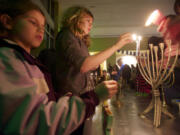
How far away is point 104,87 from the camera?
38 centimetres

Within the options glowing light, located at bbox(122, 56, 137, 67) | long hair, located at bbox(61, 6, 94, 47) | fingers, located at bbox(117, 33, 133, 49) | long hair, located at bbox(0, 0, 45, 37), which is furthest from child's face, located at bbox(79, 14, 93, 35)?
glowing light, located at bbox(122, 56, 137, 67)

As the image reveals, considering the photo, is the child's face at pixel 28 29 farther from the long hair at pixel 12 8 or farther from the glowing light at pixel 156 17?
the glowing light at pixel 156 17

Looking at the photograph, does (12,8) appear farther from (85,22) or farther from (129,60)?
(129,60)

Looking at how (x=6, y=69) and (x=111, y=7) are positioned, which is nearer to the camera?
(x=6, y=69)

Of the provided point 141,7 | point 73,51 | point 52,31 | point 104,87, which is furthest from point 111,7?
point 104,87

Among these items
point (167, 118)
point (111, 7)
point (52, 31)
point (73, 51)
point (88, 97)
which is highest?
point (111, 7)

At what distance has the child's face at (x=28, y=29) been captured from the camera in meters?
0.43

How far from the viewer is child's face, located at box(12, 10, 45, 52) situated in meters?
0.43

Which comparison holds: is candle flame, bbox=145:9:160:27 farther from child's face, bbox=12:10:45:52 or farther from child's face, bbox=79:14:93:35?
child's face, bbox=12:10:45:52

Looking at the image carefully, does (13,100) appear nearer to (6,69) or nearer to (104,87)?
(6,69)

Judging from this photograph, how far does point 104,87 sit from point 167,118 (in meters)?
1.07

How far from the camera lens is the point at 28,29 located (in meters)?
0.44

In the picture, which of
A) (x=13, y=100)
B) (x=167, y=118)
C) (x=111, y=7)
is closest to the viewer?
(x=13, y=100)

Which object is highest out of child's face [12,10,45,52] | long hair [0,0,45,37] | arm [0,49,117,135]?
long hair [0,0,45,37]
